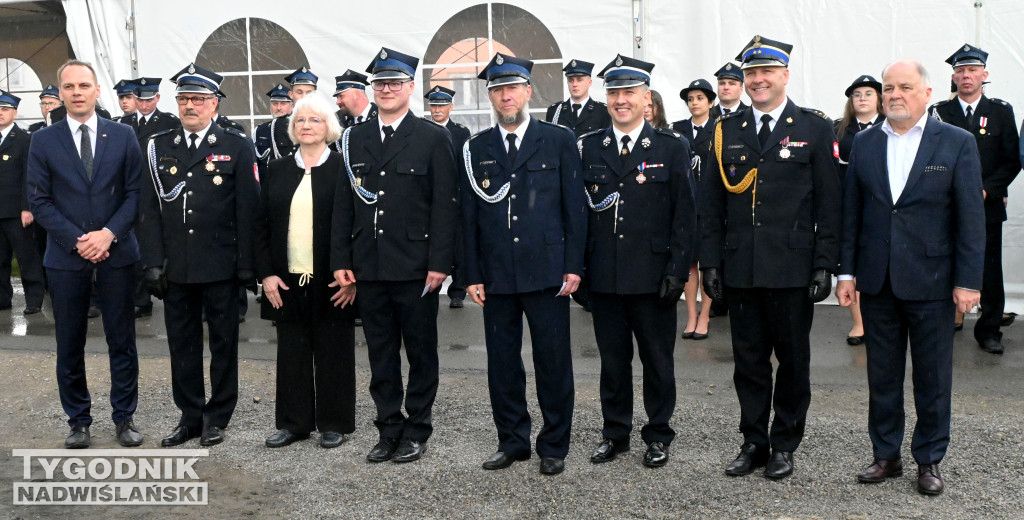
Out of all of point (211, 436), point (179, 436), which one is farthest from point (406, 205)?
point (179, 436)

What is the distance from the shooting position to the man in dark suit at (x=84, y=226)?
5539 millimetres

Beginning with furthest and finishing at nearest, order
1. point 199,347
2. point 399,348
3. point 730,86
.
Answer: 1. point 730,86
2. point 199,347
3. point 399,348

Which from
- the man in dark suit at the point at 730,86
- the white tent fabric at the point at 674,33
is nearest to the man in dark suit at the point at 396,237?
the man in dark suit at the point at 730,86

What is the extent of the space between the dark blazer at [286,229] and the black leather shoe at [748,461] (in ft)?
7.17

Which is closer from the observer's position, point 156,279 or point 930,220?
point 930,220

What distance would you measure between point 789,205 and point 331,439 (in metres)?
2.65

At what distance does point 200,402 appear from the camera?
5727 millimetres

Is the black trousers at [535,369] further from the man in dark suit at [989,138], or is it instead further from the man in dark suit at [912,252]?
the man in dark suit at [989,138]

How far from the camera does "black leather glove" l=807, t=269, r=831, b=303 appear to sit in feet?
15.3

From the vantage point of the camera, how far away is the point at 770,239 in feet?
15.5

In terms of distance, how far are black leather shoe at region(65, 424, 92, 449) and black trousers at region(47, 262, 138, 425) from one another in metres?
0.03

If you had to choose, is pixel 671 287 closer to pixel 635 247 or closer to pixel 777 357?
pixel 635 247

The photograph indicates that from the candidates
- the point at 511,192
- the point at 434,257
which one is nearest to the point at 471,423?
the point at 434,257

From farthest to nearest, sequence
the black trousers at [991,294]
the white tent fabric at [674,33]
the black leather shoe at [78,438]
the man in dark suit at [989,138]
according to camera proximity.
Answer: the white tent fabric at [674,33] < the man in dark suit at [989,138] < the black trousers at [991,294] < the black leather shoe at [78,438]
